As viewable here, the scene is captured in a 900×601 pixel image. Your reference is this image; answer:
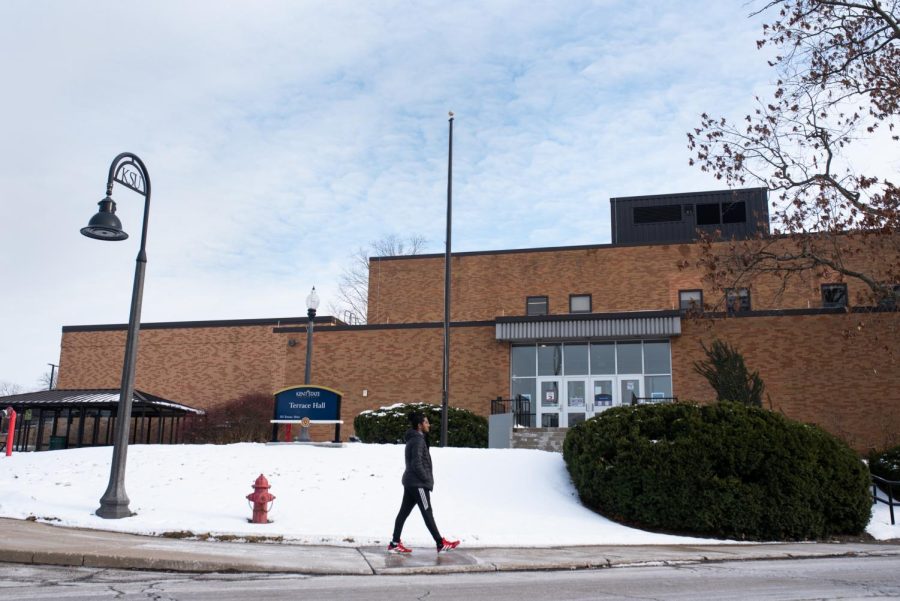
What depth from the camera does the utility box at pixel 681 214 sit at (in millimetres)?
38094

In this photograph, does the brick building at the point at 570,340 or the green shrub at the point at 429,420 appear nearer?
the green shrub at the point at 429,420

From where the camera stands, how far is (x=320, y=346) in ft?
104

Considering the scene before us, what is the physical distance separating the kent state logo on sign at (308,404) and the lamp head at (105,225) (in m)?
7.42

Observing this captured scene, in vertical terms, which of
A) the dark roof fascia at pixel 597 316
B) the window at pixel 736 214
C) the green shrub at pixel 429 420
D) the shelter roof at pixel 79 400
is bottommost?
the green shrub at pixel 429 420

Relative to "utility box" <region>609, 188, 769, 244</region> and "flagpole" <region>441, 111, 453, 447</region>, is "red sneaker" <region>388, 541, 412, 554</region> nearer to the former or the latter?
"flagpole" <region>441, 111, 453, 447</region>

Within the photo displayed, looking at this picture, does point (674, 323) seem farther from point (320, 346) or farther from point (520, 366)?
point (320, 346)

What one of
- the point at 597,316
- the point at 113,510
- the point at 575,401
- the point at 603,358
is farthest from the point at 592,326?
the point at 113,510

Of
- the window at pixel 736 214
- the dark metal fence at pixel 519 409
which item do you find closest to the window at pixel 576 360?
the dark metal fence at pixel 519 409

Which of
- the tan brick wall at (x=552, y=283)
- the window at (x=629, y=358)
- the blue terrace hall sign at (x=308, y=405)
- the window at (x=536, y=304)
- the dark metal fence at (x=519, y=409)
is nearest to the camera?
the blue terrace hall sign at (x=308, y=405)

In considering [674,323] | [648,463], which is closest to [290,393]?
[648,463]

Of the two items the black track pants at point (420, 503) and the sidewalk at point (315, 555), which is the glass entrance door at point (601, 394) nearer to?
the sidewalk at point (315, 555)

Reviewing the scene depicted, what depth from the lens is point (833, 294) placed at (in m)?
32.8

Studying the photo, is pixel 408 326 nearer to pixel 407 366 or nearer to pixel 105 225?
pixel 407 366

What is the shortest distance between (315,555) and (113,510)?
4.27 meters
